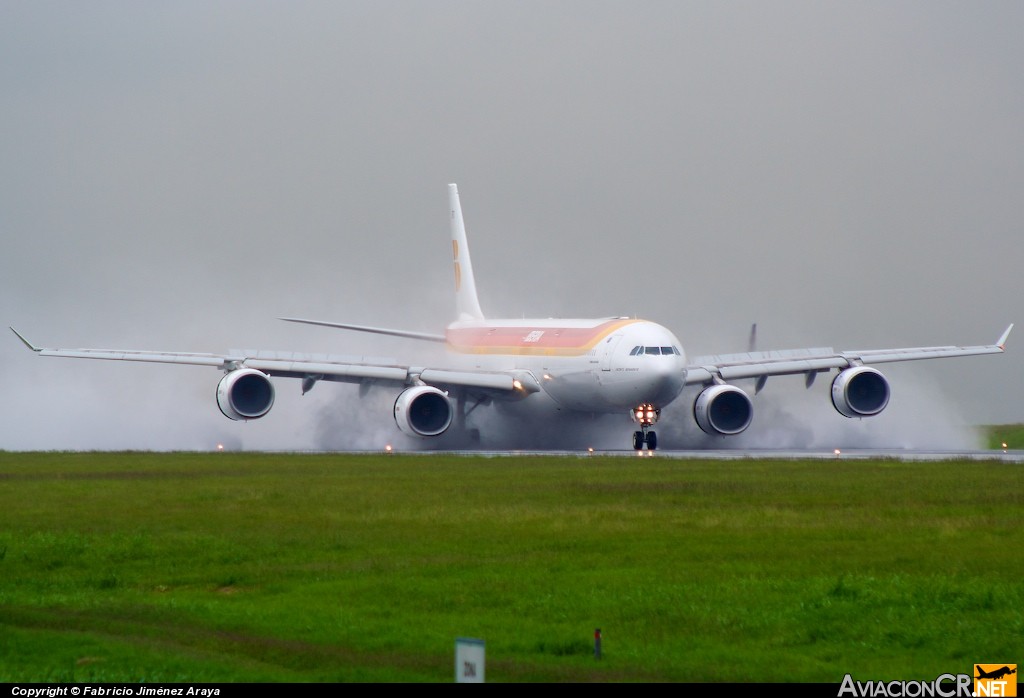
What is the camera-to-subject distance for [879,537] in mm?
21609

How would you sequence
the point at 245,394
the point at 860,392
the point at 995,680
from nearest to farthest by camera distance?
1. the point at 995,680
2. the point at 245,394
3. the point at 860,392

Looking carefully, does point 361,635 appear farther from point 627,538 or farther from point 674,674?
point 627,538

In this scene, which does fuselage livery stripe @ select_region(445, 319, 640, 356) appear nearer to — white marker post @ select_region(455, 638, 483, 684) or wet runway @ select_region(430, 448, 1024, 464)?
wet runway @ select_region(430, 448, 1024, 464)

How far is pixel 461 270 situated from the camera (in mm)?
67250

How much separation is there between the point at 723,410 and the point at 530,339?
24.4 feet

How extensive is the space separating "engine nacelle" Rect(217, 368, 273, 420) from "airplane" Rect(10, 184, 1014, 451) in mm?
34

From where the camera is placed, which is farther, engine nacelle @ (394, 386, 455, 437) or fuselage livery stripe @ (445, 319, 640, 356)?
fuselage livery stripe @ (445, 319, 640, 356)

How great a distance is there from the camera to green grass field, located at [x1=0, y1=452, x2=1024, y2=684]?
1316cm

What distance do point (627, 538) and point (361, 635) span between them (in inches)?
315

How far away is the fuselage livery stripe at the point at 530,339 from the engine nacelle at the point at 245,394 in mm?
9385

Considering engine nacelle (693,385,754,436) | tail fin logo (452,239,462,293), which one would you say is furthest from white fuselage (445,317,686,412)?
tail fin logo (452,239,462,293)

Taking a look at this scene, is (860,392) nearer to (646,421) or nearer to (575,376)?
(646,421)

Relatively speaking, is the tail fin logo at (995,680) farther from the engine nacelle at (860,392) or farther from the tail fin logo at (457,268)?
the tail fin logo at (457,268)

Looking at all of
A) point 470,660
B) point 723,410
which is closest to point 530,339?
point 723,410
